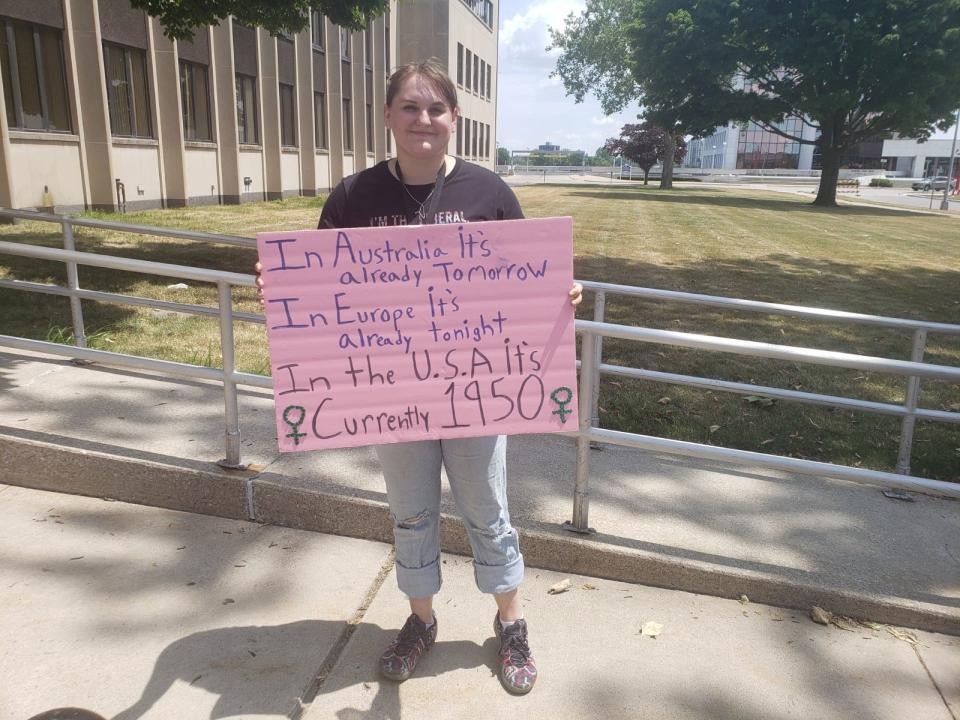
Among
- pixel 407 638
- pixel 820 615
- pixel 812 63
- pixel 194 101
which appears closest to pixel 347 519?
pixel 407 638

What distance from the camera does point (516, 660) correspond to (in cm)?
270

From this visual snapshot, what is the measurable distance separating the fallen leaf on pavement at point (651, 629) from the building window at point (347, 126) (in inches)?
1258

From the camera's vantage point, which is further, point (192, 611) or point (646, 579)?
point (646, 579)

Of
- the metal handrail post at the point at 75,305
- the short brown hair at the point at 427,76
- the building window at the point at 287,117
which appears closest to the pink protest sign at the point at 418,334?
the short brown hair at the point at 427,76

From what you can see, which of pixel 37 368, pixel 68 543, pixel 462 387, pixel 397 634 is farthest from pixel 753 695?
pixel 37 368

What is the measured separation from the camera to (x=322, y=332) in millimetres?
2598

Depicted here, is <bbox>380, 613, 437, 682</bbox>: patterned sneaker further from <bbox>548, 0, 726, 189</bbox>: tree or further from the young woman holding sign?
<bbox>548, 0, 726, 189</bbox>: tree

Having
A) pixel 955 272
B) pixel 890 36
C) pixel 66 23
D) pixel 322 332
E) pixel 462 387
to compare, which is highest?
pixel 890 36

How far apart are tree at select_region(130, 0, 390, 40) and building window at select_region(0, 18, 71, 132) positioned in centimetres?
734

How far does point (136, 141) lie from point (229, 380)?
17.3m

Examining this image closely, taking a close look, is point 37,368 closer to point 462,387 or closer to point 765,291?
point 462,387

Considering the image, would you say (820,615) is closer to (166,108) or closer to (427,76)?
(427,76)

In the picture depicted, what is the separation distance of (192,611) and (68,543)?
83 centimetres

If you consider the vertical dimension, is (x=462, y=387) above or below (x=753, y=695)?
above
